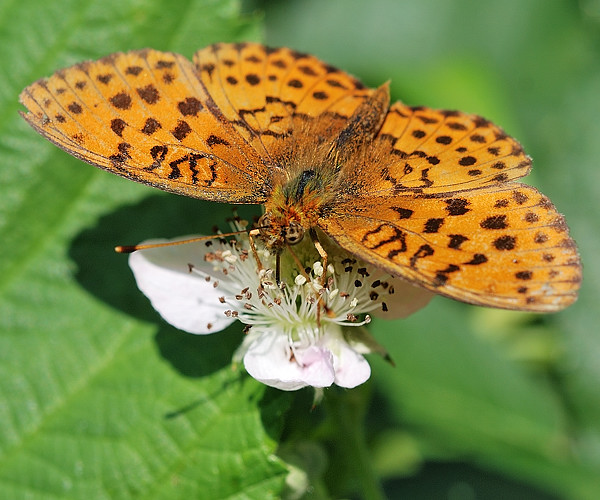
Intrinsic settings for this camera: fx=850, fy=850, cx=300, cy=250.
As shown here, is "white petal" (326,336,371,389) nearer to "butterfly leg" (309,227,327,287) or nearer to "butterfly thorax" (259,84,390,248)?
"butterfly leg" (309,227,327,287)

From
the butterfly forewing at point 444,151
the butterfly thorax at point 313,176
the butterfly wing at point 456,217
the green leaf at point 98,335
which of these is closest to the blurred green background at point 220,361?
the green leaf at point 98,335

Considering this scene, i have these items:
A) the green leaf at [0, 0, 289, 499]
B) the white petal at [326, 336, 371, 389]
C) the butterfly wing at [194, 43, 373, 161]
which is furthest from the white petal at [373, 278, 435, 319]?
the butterfly wing at [194, 43, 373, 161]

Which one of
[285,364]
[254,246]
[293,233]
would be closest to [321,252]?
[293,233]

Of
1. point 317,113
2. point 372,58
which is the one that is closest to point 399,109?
point 317,113

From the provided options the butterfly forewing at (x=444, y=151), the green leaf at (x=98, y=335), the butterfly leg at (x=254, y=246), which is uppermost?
the butterfly forewing at (x=444, y=151)

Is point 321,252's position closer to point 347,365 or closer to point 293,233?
point 293,233

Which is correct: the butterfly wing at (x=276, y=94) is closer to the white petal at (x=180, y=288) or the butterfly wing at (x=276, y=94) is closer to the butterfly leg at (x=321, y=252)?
the butterfly leg at (x=321, y=252)
